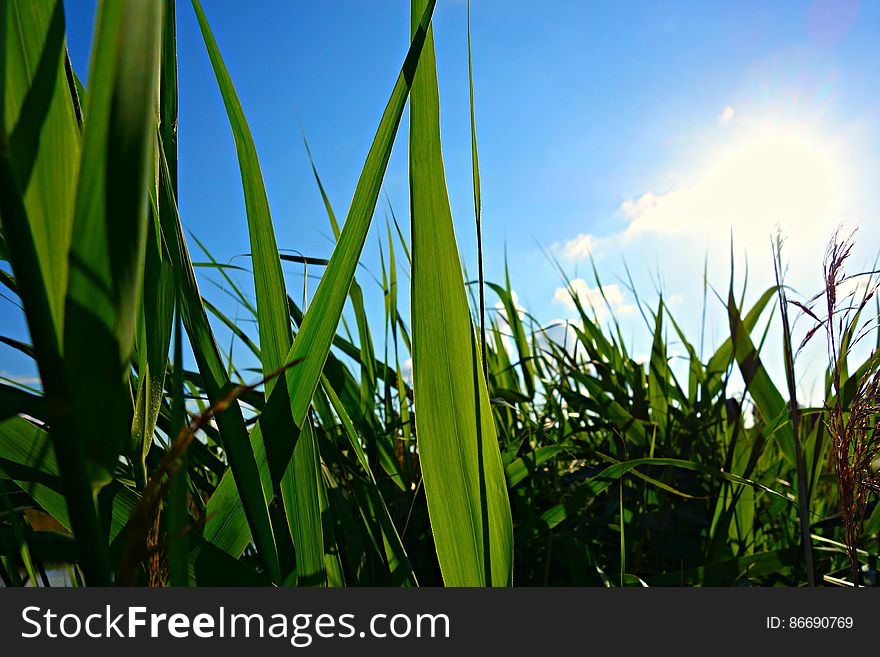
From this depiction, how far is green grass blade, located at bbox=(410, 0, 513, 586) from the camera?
1.17ft

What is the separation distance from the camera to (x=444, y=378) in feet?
1.19

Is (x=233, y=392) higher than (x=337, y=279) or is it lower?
lower

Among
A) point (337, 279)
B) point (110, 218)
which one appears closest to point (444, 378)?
point (337, 279)

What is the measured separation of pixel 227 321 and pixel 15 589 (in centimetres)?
54

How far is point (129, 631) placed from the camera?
301 mm

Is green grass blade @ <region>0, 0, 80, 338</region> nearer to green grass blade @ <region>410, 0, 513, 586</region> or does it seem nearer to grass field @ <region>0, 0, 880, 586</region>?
grass field @ <region>0, 0, 880, 586</region>

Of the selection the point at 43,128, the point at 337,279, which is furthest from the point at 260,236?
the point at 43,128

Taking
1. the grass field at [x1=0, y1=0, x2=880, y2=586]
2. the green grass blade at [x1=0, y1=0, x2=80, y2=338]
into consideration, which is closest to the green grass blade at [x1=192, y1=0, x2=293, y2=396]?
the grass field at [x1=0, y1=0, x2=880, y2=586]

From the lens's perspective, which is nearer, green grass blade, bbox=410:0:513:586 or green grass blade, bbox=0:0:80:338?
green grass blade, bbox=0:0:80:338

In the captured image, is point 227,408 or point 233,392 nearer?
point 233,392

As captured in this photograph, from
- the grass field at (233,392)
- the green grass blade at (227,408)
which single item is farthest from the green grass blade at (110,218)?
the green grass blade at (227,408)

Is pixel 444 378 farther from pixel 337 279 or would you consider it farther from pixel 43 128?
pixel 43 128

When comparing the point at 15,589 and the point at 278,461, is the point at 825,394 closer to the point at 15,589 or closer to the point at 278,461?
the point at 278,461

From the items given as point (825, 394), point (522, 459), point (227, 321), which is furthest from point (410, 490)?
point (825, 394)
